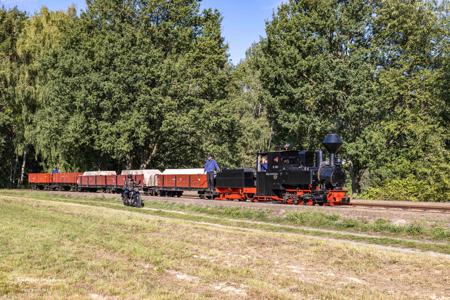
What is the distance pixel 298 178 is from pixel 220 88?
2119cm

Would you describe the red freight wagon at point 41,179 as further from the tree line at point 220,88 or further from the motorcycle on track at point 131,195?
the motorcycle on track at point 131,195

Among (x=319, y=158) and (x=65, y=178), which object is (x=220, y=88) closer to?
(x=65, y=178)

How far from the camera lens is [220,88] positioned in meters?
43.3

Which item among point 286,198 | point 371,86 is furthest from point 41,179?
point 371,86

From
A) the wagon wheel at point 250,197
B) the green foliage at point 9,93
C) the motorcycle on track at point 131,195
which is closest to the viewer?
the motorcycle on track at point 131,195

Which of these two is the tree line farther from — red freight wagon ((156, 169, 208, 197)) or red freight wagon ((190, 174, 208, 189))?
red freight wagon ((190, 174, 208, 189))

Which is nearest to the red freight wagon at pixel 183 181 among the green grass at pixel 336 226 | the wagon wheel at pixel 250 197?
the wagon wheel at pixel 250 197

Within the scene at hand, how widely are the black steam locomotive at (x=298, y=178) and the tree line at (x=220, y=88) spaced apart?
315 inches

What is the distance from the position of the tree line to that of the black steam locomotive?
800 centimetres

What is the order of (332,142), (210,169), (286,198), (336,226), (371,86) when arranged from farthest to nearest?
(371,86)
(210,169)
(286,198)
(332,142)
(336,226)

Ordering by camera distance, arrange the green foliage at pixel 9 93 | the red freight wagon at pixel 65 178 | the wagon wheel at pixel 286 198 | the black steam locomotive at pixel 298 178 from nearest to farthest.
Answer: the black steam locomotive at pixel 298 178, the wagon wheel at pixel 286 198, the red freight wagon at pixel 65 178, the green foliage at pixel 9 93

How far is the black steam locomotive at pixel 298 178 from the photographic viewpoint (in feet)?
75.4

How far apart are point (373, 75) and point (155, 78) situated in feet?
58.5

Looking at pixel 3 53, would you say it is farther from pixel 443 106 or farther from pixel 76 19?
pixel 443 106
